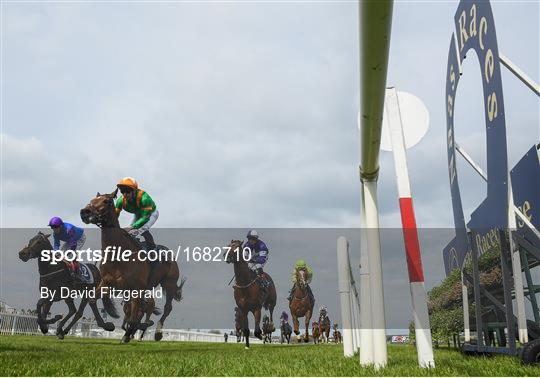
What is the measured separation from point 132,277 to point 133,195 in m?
1.61

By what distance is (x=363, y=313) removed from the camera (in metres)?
4.21

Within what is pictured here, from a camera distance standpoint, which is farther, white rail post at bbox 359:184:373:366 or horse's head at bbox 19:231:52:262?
horse's head at bbox 19:231:52:262

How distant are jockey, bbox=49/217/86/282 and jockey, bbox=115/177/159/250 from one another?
1.87 metres

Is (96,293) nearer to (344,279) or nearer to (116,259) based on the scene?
(116,259)

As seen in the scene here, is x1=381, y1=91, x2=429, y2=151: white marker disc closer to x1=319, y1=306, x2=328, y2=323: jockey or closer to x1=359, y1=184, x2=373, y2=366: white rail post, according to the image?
x1=359, y1=184, x2=373, y2=366: white rail post

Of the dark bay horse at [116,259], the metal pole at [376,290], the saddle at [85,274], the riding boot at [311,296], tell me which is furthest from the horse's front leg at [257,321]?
the metal pole at [376,290]

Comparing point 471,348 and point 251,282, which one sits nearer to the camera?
point 471,348

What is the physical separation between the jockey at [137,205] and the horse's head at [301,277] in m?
6.97

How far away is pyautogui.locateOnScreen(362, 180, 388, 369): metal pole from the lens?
3.92 meters

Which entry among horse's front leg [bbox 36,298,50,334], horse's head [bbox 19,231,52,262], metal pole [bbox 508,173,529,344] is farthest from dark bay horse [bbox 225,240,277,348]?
metal pole [bbox 508,173,529,344]

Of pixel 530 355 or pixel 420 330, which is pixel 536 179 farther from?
pixel 420 330

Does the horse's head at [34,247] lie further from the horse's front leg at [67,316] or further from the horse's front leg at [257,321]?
the horse's front leg at [257,321]

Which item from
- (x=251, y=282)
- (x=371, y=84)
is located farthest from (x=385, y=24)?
(x=251, y=282)

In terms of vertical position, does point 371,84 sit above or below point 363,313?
above
